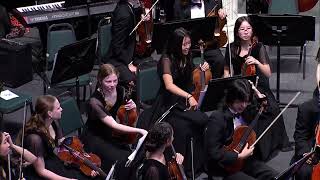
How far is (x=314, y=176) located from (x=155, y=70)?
1.98 metres

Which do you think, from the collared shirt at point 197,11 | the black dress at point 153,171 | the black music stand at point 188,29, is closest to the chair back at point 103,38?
the black music stand at point 188,29

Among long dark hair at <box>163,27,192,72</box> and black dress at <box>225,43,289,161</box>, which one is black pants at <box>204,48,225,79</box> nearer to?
black dress at <box>225,43,289,161</box>

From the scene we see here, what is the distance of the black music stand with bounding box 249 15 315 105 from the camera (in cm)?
623

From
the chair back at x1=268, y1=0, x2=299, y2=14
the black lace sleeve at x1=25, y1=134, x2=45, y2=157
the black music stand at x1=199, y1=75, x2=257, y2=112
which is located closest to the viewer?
the black lace sleeve at x1=25, y1=134, x2=45, y2=157

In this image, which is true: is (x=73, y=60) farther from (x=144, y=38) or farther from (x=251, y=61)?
(x=251, y=61)

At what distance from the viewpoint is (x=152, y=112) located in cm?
557

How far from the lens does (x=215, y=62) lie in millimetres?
6973

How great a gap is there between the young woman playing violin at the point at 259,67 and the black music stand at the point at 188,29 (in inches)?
13.1

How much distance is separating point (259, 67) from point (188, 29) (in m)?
0.81

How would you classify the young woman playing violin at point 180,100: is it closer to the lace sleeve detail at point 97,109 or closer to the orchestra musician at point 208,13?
the lace sleeve detail at point 97,109

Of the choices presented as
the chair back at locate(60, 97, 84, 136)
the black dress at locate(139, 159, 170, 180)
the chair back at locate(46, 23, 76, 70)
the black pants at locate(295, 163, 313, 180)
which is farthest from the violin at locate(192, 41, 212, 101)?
the chair back at locate(46, 23, 76, 70)

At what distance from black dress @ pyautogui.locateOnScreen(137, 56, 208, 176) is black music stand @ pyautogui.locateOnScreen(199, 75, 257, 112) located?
1.09ft

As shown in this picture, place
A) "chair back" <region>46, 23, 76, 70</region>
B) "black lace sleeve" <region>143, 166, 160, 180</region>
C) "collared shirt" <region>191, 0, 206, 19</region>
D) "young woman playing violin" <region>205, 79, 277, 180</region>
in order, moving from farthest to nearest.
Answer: "collared shirt" <region>191, 0, 206, 19</region>, "chair back" <region>46, 23, 76, 70</region>, "young woman playing violin" <region>205, 79, 277, 180</region>, "black lace sleeve" <region>143, 166, 160, 180</region>

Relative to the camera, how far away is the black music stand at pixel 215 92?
5.01 metres
